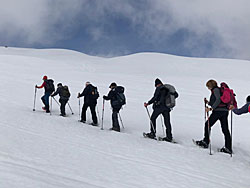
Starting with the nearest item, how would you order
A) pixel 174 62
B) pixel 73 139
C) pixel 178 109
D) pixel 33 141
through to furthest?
pixel 33 141 → pixel 73 139 → pixel 178 109 → pixel 174 62

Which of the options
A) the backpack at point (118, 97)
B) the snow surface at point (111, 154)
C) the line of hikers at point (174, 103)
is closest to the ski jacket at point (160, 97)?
the line of hikers at point (174, 103)

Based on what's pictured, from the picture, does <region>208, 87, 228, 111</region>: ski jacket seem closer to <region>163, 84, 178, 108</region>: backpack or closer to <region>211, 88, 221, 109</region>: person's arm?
<region>211, 88, 221, 109</region>: person's arm

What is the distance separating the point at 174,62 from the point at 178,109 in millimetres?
22411

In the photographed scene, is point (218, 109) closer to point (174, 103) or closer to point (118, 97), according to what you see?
point (174, 103)

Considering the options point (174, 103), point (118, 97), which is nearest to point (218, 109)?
point (174, 103)

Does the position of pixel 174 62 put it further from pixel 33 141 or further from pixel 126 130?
pixel 33 141

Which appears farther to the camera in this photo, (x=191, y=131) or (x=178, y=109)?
(x=178, y=109)

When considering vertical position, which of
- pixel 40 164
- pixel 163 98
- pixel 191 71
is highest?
pixel 191 71

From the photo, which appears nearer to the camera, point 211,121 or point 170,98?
point 211,121

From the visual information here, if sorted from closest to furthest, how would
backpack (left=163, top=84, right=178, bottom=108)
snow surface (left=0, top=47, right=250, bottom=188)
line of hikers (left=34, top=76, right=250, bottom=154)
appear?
snow surface (left=0, top=47, right=250, bottom=188), line of hikers (left=34, top=76, right=250, bottom=154), backpack (left=163, top=84, right=178, bottom=108)

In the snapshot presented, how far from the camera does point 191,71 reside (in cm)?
2842

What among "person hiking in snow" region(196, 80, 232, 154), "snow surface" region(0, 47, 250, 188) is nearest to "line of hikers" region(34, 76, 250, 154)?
"person hiking in snow" region(196, 80, 232, 154)

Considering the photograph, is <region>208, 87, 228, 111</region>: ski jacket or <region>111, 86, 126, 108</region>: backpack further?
<region>111, 86, 126, 108</region>: backpack

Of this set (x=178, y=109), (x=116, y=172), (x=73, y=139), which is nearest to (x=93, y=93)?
(x=73, y=139)
